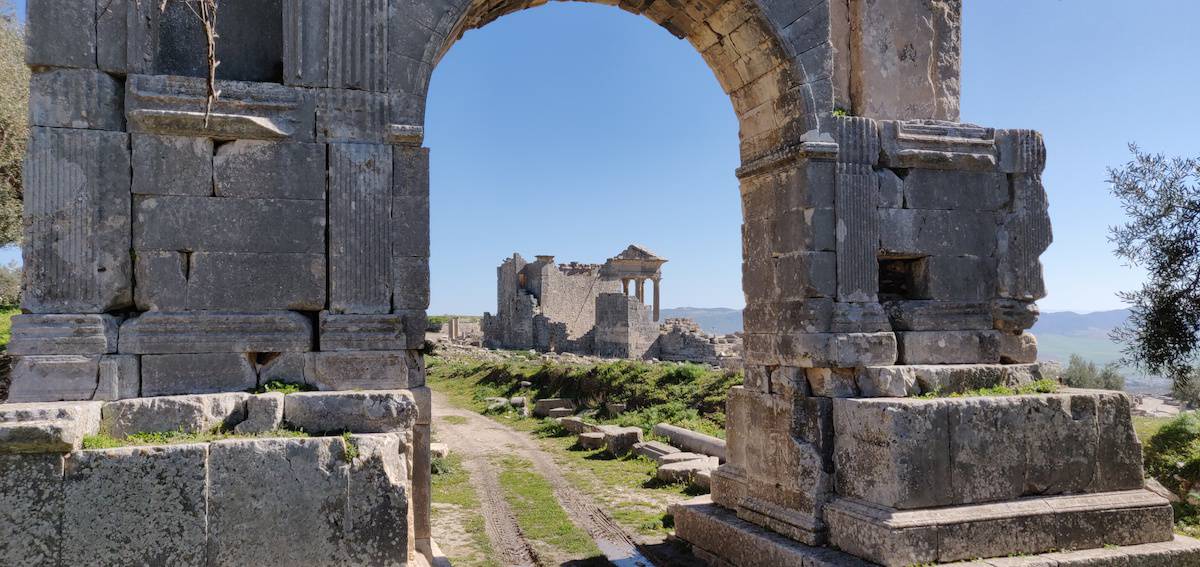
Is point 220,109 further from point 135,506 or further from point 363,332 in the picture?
point 135,506

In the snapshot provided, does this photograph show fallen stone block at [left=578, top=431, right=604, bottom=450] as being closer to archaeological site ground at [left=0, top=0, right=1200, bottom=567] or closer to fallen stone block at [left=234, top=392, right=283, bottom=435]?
archaeological site ground at [left=0, top=0, right=1200, bottom=567]

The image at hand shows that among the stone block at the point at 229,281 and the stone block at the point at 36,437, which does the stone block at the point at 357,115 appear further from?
the stone block at the point at 36,437

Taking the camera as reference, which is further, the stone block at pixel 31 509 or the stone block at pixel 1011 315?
the stone block at pixel 1011 315

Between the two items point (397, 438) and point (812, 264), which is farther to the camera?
point (812, 264)

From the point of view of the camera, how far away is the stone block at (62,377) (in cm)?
452

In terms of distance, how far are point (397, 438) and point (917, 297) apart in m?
4.47

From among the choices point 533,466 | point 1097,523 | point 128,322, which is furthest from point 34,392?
point 533,466

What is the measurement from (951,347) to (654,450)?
677 centimetres

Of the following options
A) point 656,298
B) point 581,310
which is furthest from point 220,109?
point 581,310

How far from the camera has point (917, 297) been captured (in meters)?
6.44

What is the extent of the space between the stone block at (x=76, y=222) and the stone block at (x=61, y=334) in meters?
0.07

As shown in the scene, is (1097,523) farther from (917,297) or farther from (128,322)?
(128,322)

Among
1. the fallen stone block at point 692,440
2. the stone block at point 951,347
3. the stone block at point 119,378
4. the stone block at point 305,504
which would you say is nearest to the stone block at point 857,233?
the stone block at point 951,347

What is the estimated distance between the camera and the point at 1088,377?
1933cm
